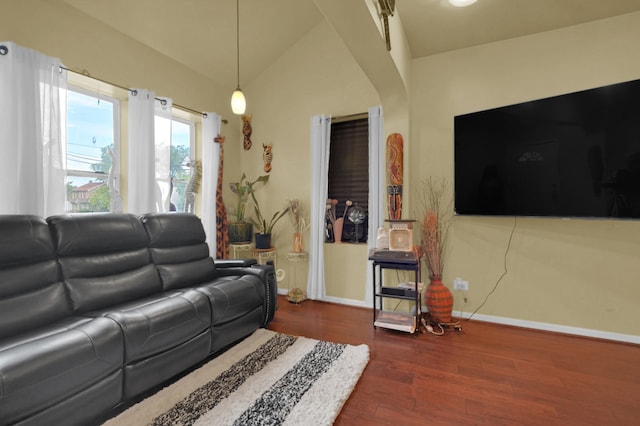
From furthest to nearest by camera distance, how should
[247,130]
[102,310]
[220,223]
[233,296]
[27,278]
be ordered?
[247,130], [220,223], [233,296], [102,310], [27,278]

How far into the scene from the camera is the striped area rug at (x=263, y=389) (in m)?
1.65

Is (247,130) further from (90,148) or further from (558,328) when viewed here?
(558,328)

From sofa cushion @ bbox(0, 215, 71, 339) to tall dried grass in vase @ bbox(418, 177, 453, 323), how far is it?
2.83m

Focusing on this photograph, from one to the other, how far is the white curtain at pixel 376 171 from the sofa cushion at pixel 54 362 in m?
2.46

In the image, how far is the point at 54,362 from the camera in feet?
4.50

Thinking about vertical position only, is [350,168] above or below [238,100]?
below

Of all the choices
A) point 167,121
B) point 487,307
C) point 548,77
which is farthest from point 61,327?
point 548,77

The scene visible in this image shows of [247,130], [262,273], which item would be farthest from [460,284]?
[247,130]

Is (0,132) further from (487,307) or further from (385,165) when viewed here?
(487,307)

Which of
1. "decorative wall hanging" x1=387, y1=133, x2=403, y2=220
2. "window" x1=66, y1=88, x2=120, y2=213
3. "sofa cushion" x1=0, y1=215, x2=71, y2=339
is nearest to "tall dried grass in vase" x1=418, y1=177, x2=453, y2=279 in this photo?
"decorative wall hanging" x1=387, y1=133, x2=403, y2=220

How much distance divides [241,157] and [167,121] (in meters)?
1.24

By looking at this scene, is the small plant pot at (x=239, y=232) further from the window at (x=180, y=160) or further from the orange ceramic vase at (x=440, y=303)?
the orange ceramic vase at (x=440, y=303)

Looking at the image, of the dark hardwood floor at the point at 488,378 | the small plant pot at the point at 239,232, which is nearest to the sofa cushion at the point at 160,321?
the dark hardwood floor at the point at 488,378

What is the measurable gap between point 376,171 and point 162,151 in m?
2.23
